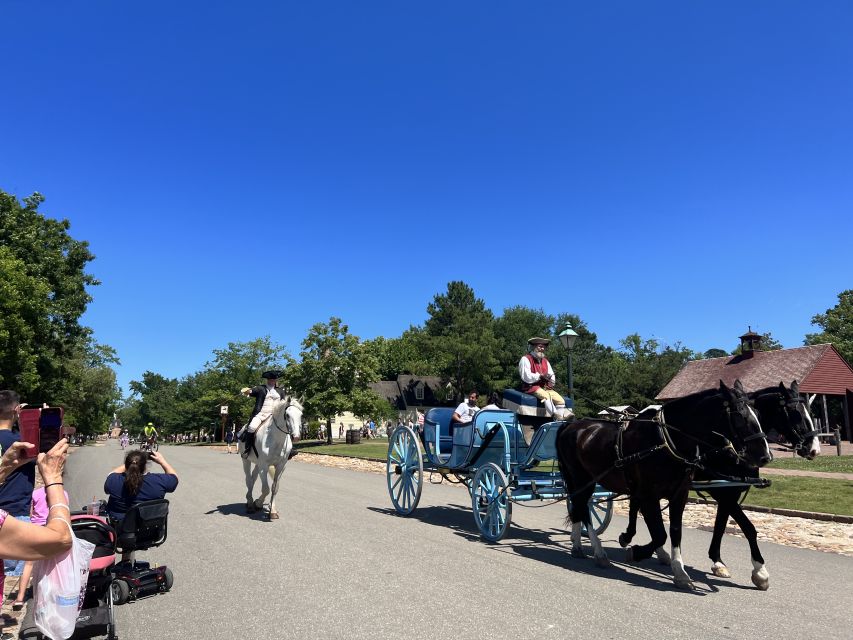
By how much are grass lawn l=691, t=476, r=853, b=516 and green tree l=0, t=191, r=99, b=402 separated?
1130 inches

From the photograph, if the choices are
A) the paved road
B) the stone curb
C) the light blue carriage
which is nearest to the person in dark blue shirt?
the paved road

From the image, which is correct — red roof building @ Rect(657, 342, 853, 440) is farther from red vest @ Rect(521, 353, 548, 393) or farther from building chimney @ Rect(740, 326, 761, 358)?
red vest @ Rect(521, 353, 548, 393)

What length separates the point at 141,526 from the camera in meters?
5.64

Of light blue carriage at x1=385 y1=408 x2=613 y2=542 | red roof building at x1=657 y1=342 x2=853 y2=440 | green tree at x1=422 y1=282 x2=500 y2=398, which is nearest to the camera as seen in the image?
light blue carriage at x1=385 y1=408 x2=613 y2=542

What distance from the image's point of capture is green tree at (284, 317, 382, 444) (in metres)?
42.9

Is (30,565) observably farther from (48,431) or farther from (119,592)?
(48,431)

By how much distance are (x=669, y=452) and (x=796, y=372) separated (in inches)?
1631

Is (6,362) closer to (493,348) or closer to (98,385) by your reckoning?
(98,385)

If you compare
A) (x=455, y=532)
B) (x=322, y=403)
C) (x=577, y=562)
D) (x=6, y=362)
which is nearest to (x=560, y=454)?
(x=577, y=562)

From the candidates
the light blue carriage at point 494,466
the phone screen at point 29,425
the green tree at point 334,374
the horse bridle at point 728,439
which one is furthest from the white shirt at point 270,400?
→ the green tree at point 334,374

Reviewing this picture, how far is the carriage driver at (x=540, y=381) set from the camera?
29.3 feet

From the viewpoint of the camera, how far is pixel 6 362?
1099 inches

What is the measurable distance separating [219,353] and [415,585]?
207ft

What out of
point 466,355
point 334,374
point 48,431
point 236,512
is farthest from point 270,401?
point 466,355
